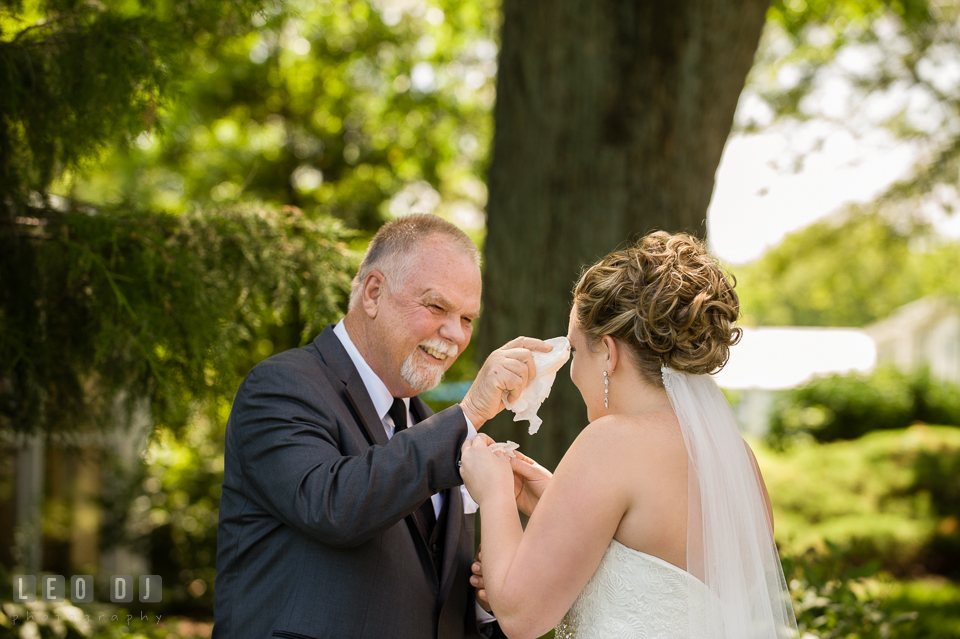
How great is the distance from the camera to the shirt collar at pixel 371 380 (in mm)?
2932

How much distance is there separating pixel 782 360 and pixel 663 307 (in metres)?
22.9

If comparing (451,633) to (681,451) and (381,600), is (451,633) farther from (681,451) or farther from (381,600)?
(681,451)

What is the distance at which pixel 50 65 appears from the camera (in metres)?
3.48

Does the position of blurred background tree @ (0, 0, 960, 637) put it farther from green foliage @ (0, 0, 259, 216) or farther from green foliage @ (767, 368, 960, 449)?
green foliage @ (767, 368, 960, 449)

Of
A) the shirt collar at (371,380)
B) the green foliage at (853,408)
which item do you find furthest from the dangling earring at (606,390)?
the green foliage at (853,408)

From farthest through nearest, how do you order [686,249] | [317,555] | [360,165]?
[360,165] < [686,249] < [317,555]

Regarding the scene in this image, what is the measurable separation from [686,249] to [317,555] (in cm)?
156

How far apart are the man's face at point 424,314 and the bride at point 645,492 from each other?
0.50 meters

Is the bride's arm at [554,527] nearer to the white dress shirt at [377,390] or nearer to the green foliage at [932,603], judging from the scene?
the white dress shirt at [377,390]

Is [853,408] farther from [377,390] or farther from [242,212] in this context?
[377,390]

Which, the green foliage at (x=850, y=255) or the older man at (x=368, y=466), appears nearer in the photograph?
the older man at (x=368, y=466)

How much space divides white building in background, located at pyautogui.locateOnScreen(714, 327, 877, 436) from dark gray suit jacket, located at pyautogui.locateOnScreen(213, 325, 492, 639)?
716 inches

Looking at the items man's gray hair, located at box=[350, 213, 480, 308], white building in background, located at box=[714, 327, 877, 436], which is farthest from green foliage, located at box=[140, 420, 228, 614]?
white building in background, located at box=[714, 327, 877, 436]

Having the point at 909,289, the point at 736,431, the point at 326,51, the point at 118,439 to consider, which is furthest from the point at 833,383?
the point at 909,289
